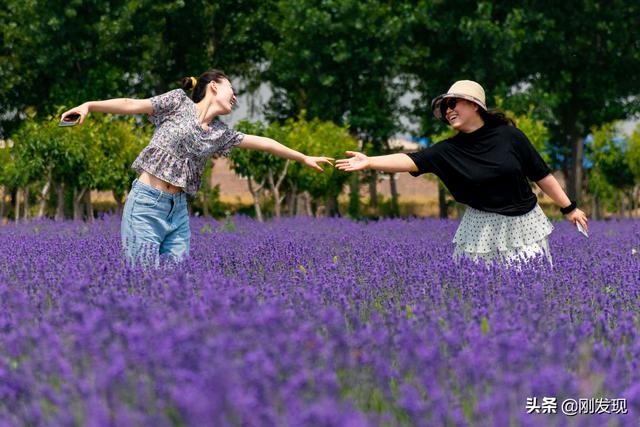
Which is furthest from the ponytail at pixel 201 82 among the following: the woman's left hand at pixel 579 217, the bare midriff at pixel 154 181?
the woman's left hand at pixel 579 217

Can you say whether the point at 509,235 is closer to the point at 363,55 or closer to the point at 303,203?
the point at 303,203

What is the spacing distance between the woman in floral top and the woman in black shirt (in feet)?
2.27

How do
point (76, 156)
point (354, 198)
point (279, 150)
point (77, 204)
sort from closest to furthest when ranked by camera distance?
point (279, 150) < point (76, 156) < point (77, 204) < point (354, 198)

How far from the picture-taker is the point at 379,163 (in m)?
5.09

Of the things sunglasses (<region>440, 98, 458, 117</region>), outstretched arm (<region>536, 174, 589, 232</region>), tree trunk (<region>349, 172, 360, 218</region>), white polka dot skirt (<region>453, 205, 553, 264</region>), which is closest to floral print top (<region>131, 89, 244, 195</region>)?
sunglasses (<region>440, 98, 458, 117</region>)

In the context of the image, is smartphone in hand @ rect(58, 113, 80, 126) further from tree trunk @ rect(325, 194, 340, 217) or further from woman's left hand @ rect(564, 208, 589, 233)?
tree trunk @ rect(325, 194, 340, 217)

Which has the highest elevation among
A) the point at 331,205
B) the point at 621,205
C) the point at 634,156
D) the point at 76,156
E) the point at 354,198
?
the point at 634,156

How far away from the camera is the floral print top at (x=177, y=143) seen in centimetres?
509

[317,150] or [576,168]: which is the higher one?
[317,150]

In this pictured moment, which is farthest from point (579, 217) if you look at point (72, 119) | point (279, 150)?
point (72, 119)

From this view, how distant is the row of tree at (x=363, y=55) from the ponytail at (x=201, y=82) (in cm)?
1731

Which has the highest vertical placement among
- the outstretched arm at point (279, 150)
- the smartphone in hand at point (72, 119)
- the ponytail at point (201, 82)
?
the ponytail at point (201, 82)

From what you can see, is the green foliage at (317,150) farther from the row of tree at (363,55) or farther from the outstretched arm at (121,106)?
the outstretched arm at (121,106)

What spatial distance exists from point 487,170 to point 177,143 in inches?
75.9
